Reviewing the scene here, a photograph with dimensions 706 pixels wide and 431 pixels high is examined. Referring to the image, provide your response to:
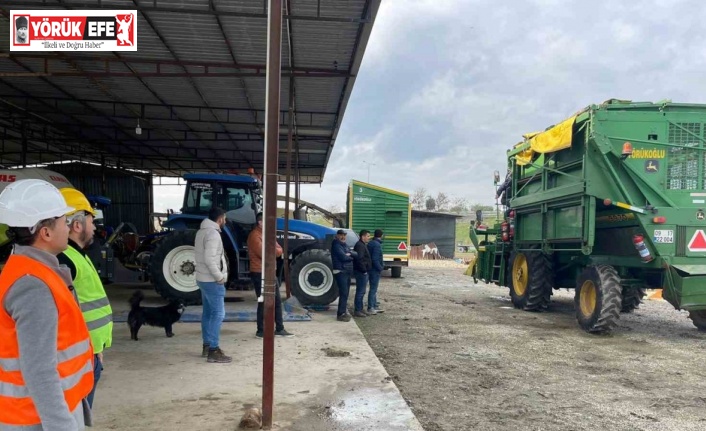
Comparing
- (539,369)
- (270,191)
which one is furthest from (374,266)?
(270,191)

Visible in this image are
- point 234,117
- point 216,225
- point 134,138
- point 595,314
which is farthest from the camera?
point 134,138

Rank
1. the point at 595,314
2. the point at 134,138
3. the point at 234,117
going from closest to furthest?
the point at 595,314 < the point at 234,117 < the point at 134,138

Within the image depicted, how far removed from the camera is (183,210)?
1007cm

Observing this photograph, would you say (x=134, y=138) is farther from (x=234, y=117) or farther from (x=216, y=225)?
(x=216, y=225)

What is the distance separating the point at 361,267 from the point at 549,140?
13.6 ft

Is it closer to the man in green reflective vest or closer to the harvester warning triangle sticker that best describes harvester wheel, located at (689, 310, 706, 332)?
the harvester warning triangle sticker

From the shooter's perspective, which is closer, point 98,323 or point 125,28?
point 98,323

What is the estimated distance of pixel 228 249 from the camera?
923 centimetres

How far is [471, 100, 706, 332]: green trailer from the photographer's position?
25.6 feet

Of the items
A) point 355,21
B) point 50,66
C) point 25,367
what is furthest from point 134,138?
point 25,367

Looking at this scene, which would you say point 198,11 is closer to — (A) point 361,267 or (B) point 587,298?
(A) point 361,267

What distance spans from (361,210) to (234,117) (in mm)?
5806

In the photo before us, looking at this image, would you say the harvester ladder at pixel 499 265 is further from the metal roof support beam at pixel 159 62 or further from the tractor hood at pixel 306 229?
the metal roof support beam at pixel 159 62

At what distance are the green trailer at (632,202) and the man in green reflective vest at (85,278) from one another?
7.23m
